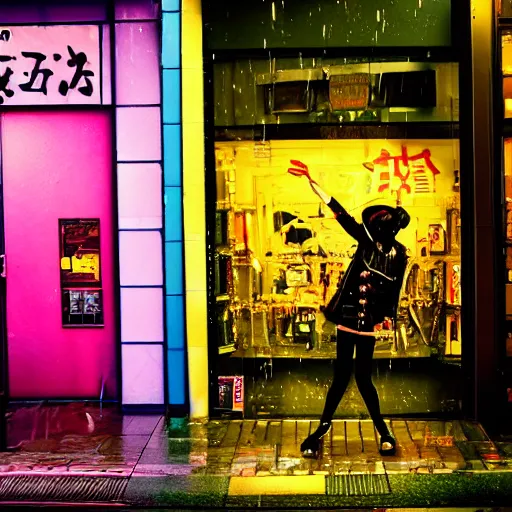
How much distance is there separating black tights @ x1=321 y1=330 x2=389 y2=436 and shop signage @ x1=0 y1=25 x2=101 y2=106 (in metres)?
3.59

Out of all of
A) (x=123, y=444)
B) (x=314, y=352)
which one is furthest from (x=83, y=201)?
(x=314, y=352)

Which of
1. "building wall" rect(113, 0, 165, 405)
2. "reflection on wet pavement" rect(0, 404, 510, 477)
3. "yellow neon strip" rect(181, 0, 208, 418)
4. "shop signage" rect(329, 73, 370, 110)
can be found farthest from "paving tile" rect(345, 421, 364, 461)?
"shop signage" rect(329, 73, 370, 110)

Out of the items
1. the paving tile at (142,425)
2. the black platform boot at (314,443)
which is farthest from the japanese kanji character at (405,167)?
the paving tile at (142,425)

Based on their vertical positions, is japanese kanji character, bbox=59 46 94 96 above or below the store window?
above

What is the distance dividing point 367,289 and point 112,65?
Result: 11.4 ft

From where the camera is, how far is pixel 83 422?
327 inches

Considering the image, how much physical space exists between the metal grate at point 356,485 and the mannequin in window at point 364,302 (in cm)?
55

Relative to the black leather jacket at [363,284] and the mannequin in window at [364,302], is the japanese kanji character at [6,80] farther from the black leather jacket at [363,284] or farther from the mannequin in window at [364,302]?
the black leather jacket at [363,284]

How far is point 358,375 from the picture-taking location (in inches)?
290

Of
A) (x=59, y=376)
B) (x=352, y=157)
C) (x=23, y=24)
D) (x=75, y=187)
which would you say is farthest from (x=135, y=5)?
(x=59, y=376)

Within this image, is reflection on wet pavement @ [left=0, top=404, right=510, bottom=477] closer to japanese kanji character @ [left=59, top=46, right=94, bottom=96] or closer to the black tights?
the black tights

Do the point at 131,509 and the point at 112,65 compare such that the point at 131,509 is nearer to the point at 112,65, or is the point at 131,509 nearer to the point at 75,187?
the point at 75,187

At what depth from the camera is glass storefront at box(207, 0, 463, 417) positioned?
8.24 meters

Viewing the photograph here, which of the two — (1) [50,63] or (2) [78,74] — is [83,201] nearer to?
(2) [78,74]
